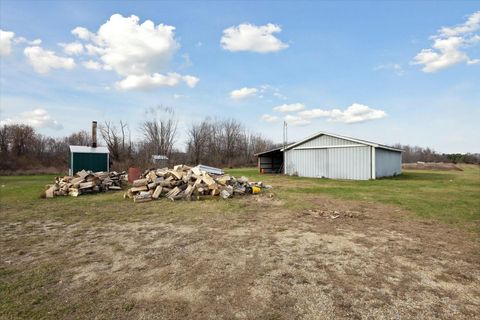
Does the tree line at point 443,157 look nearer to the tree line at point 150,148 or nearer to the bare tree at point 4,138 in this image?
the tree line at point 150,148

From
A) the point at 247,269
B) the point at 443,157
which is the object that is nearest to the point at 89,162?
the point at 247,269

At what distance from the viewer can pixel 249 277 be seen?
386 centimetres

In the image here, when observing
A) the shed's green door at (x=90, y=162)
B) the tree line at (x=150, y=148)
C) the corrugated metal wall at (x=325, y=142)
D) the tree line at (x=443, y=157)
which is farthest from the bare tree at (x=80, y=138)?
the tree line at (x=443, y=157)

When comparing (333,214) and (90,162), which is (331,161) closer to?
(333,214)

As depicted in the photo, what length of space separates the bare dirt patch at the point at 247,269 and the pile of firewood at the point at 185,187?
3.98 meters

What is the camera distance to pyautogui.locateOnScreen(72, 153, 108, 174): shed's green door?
2255 cm

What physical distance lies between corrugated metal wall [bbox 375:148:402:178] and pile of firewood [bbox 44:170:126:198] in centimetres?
1774

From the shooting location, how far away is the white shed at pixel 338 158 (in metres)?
20.0

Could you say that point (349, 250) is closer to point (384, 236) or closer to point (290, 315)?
point (384, 236)

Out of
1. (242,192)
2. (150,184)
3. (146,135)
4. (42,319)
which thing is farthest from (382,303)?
(146,135)

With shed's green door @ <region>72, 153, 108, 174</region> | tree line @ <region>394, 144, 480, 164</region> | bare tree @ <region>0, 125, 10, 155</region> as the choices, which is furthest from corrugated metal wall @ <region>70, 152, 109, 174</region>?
tree line @ <region>394, 144, 480, 164</region>

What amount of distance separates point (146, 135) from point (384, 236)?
49.6 metres

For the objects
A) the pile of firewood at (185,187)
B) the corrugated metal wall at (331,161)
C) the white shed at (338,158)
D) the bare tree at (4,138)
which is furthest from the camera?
the bare tree at (4,138)

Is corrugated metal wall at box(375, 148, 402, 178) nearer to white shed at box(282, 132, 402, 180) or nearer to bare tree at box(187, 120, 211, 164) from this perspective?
white shed at box(282, 132, 402, 180)
